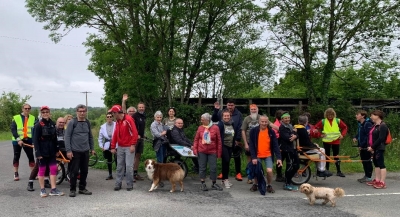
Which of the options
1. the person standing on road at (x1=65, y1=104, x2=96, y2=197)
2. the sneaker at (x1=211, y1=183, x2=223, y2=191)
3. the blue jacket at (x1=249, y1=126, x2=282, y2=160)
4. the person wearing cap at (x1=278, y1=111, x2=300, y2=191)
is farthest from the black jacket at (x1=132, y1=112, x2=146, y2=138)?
the person wearing cap at (x1=278, y1=111, x2=300, y2=191)

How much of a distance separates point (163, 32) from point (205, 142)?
768 cm

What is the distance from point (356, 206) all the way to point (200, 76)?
31.5ft

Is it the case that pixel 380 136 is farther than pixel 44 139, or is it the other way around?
pixel 380 136

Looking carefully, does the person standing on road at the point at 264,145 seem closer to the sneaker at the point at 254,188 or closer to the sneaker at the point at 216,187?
the sneaker at the point at 254,188

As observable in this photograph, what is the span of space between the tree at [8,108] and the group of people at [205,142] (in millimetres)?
37082

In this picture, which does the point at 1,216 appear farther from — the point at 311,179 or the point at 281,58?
the point at 281,58

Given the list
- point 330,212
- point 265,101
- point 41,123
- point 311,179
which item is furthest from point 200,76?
point 330,212

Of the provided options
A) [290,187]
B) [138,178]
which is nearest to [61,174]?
[138,178]

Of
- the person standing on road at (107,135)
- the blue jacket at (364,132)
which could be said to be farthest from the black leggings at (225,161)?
the blue jacket at (364,132)

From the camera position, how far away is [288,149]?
8.34 m

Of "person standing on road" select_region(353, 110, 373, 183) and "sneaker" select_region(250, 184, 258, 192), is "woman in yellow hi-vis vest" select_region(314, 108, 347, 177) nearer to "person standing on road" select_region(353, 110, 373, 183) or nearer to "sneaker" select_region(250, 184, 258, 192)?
"person standing on road" select_region(353, 110, 373, 183)

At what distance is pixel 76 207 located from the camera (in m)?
6.61

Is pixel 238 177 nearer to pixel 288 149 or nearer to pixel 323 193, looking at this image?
pixel 288 149

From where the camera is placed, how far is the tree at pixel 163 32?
13781 millimetres
